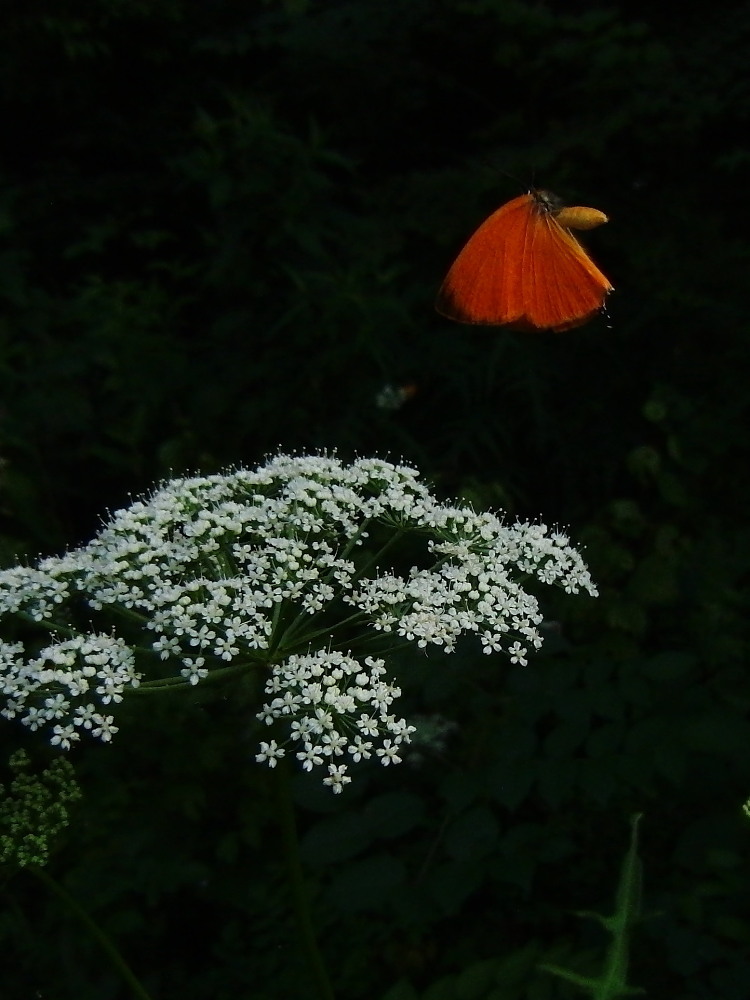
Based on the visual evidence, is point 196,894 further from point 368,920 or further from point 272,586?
point 272,586

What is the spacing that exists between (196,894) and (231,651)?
148 centimetres

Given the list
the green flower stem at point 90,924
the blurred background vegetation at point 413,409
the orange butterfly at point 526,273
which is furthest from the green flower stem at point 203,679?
the orange butterfly at point 526,273

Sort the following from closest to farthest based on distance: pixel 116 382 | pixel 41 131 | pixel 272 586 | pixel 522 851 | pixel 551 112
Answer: pixel 272 586 < pixel 522 851 < pixel 116 382 < pixel 551 112 < pixel 41 131

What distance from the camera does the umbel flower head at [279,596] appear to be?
1.96 m

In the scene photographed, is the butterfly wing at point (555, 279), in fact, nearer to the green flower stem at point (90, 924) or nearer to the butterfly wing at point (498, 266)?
the butterfly wing at point (498, 266)

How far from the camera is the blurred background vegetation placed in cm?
250

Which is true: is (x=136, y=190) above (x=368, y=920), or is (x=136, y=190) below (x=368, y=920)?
above

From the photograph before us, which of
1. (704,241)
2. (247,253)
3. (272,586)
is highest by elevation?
(247,253)

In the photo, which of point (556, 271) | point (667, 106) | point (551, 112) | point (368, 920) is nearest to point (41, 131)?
point (551, 112)

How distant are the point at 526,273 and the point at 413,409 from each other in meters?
2.32

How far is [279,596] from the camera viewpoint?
2.06 meters

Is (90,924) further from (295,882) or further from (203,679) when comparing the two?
(203,679)

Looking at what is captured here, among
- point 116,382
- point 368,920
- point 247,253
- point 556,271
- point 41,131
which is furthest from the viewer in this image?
point 41,131

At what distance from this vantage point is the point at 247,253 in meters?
5.22
